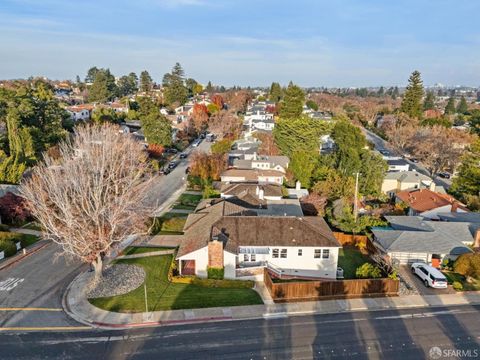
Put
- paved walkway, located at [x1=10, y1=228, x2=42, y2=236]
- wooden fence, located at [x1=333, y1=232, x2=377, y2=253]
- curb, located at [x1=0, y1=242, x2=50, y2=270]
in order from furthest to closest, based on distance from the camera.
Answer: paved walkway, located at [x1=10, y1=228, x2=42, y2=236] → wooden fence, located at [x1=333, y1=232, x2=377, y2=253] → curb, located at [x1=0, y1=242, x2=50, y2=270]

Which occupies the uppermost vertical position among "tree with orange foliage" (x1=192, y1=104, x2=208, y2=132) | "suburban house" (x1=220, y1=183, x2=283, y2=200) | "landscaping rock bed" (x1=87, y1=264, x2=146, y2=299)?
"tree with orange foliage" (x1=192, y1=104, x2=208, y2=132)

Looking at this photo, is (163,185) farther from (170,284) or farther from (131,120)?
(131,120)

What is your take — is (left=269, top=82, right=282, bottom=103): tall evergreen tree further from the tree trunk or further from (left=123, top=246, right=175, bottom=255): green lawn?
the tree trunk

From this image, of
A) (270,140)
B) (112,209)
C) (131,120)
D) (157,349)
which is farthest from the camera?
(131,120)

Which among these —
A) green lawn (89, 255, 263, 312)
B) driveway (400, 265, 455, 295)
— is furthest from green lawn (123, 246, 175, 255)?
driveway (400, 265, 455, 295)

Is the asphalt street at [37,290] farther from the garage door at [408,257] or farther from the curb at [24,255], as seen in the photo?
the garage door at [408,257]

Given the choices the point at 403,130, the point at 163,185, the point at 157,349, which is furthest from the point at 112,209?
the point at 403,130
